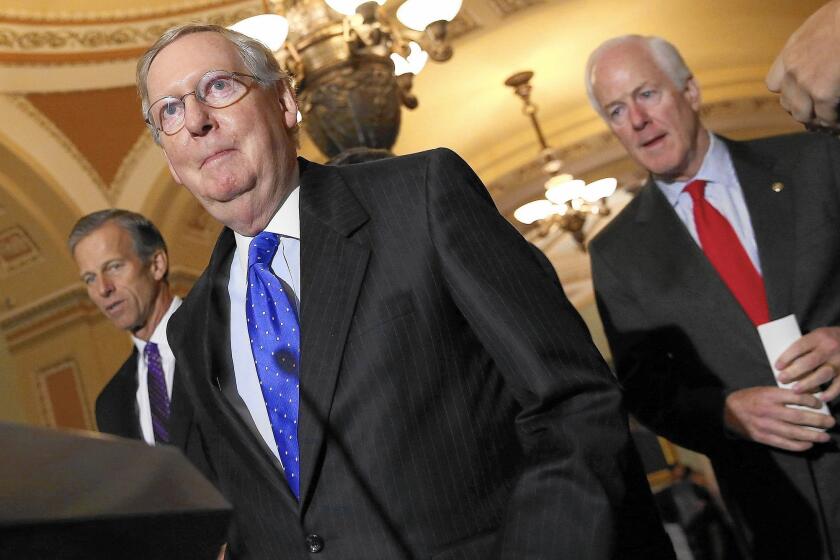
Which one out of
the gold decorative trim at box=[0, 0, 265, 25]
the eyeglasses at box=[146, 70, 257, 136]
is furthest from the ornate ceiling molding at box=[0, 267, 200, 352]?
the eyeglasses at box=[146, 70, 257, 136]

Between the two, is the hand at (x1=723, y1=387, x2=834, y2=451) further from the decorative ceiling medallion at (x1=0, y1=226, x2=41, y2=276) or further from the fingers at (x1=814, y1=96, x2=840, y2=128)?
the decorative ceiling medallion at (x1=0, y1=226, x2=41, y2=276)

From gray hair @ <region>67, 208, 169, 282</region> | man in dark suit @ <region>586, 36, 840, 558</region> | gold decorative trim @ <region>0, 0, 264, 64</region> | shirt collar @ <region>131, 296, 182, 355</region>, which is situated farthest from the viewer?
gold decorative trim @ <region>0, 0, 264, 64</region>

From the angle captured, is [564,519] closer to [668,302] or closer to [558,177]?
[668,302]

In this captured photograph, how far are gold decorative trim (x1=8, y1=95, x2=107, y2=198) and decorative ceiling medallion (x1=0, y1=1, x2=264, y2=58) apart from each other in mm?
362

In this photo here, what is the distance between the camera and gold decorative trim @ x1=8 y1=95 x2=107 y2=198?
27.6 ft

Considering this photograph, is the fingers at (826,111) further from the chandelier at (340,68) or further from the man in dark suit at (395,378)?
the chandelier at (340,68)

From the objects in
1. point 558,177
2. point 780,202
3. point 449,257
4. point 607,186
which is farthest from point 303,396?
point 607,186

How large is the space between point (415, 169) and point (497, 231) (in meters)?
0.19

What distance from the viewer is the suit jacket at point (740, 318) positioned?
2.38 m

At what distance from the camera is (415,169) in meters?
1.70

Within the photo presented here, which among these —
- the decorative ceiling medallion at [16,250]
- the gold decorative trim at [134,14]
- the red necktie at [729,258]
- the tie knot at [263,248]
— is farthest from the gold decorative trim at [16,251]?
the tie knot at [263,248]

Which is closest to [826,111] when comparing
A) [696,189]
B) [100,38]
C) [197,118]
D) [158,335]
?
[197,118]

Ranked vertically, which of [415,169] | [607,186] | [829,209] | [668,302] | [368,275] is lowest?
[607,186]

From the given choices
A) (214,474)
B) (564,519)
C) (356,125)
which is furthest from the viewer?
(356,125)
